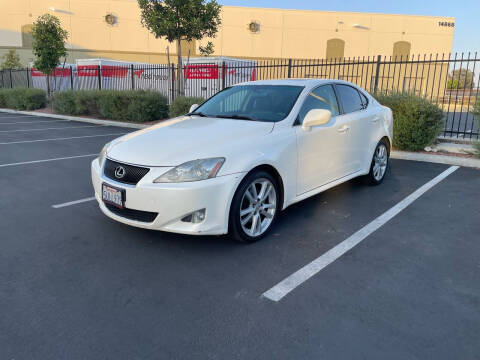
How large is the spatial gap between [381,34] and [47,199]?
142 ft

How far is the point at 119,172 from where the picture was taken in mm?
3738

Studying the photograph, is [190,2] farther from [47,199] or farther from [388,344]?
[388,344]

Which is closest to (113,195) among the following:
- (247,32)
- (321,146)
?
(321,146)

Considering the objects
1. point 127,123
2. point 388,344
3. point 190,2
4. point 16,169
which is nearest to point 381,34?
point 190,2

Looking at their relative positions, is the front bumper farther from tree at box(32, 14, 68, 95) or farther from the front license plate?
tree at box(32, 14, 68, 95)

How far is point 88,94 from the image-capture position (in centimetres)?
1623

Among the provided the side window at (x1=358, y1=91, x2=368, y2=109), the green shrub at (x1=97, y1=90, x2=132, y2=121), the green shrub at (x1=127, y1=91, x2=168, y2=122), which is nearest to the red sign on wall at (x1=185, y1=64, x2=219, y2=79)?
the green shrub at (x1=127, y1=91, x2=168, y2=122)

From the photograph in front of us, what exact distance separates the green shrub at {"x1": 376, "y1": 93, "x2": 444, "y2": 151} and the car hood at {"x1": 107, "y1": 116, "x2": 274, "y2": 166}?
5.46 m

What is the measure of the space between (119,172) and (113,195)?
0.72 feet

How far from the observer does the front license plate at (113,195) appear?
3.63m

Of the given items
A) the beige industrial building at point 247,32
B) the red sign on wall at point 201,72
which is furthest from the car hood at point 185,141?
the beige industrial building at point 247,32

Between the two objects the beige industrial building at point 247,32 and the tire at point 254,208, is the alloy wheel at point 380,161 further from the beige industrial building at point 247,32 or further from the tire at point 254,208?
the beige industrial building at point 247,32

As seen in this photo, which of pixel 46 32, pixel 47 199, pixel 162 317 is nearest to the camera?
pixel 162 317

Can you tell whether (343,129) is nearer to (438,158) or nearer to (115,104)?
(438,158)
